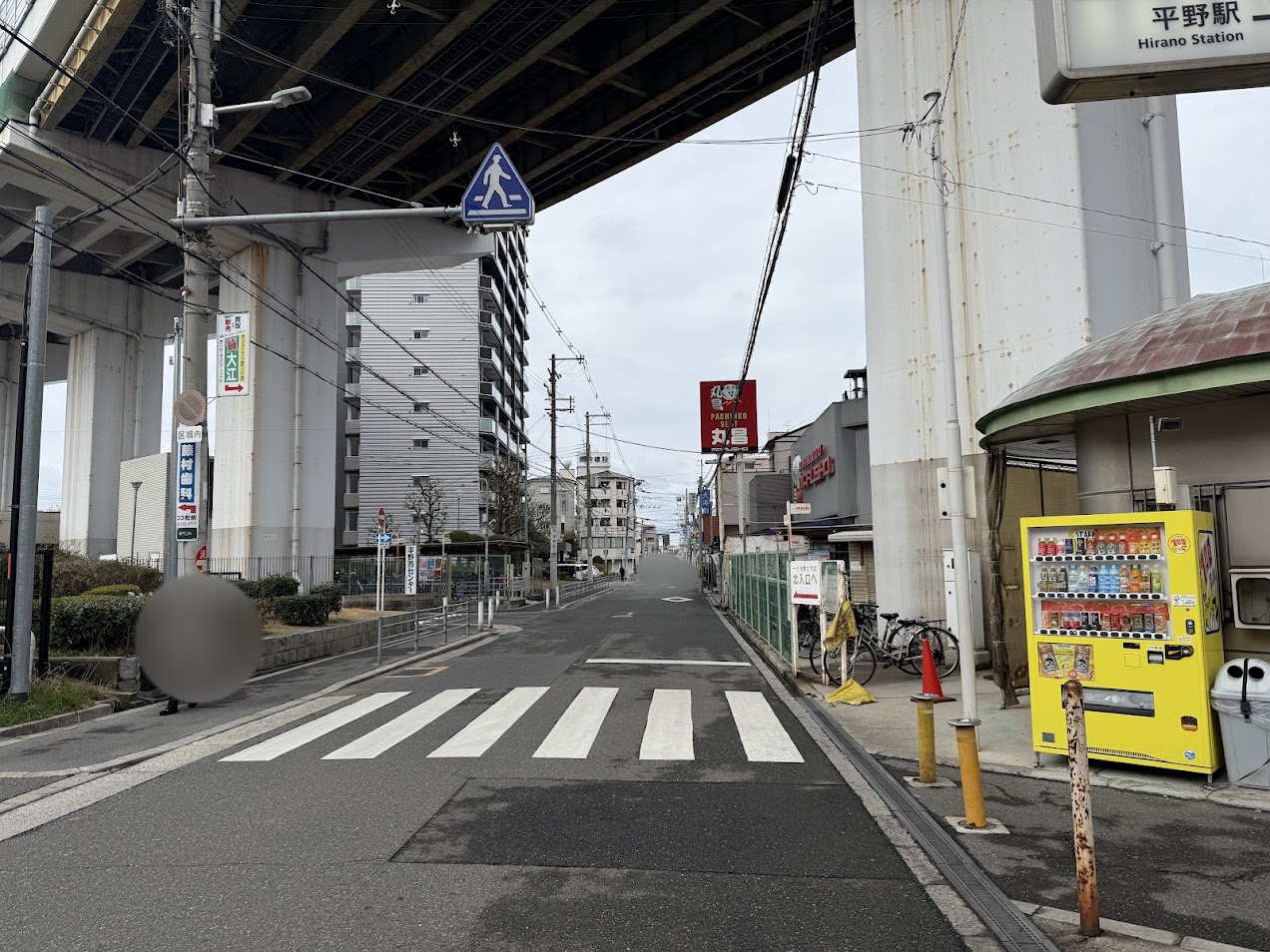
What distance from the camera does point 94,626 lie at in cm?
1325

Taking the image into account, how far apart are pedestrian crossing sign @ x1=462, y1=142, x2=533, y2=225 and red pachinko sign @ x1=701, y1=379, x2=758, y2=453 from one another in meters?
26.7

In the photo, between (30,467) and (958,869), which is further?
(30,467)

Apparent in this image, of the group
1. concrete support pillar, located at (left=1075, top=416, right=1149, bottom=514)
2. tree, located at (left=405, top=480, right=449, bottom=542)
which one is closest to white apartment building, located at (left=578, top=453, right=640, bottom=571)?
tree, located at (left=405, top=480, right=449, bottom=542)

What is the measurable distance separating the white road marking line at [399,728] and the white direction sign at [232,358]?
784 centimetres

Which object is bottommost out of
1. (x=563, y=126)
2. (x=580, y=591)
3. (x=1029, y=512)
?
(x=580, y=591)

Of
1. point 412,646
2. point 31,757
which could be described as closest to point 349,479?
point 412,646

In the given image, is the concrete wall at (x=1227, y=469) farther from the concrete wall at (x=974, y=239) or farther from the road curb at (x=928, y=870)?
the concrete wall at (x=974, y=239)

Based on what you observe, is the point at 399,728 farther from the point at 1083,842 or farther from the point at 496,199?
the point at 1083,842

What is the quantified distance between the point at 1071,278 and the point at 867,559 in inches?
434

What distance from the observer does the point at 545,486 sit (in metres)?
124

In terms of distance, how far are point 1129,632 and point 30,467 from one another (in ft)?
43.8

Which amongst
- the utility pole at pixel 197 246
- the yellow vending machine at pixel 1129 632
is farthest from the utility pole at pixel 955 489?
the utility pole at pixel 197 246

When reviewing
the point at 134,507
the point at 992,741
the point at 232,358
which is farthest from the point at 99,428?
the point at 992,741

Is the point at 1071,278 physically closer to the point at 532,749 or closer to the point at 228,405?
the point at 532,749
